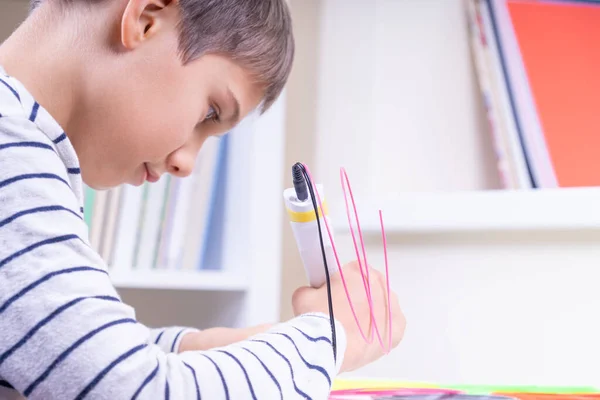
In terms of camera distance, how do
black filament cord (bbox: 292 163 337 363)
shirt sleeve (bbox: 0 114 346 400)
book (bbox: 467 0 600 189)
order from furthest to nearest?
book (bbox: 467 0 600 189) → black filament cord (bbox: 292 163 337 363) → shirt sleeve (bbox: 0 114 346 400)

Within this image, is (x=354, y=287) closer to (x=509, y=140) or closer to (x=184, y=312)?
(x=509, y=140)

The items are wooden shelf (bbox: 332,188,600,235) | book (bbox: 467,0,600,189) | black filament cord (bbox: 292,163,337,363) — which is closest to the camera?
black filament cord (bbox: 292,163,337,363)

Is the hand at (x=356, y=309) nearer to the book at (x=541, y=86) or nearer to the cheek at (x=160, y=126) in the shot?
the cheek at (x=160, y=126)

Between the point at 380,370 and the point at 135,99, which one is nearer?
the point at 135,99

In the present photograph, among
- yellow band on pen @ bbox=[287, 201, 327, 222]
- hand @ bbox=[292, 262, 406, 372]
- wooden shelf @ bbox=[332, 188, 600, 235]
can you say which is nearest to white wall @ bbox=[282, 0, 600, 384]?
wooden shelf @ bbox=[332, 188, 600, 235]

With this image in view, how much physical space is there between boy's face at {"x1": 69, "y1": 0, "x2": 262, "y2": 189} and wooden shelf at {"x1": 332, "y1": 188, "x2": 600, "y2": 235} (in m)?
0.32

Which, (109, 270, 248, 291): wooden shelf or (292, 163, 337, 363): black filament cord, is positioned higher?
(109, 270, 248, 291): wooden shelf

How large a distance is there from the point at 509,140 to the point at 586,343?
0.99 feet

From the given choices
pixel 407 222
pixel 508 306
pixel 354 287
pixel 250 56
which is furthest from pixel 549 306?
pixel 250 56

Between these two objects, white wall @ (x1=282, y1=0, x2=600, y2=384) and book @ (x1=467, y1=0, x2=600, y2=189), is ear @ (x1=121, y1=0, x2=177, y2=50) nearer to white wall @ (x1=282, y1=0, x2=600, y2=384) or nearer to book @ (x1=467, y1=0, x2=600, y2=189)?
white wall @ (x1=282, y1=0, x2=600, y2=384)

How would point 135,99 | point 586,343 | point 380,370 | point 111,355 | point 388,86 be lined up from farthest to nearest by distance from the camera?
1. point 388,86
2. point 380,370
3. point 586,343
4. point 135,99
5. point 111,355

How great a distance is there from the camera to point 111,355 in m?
0.39

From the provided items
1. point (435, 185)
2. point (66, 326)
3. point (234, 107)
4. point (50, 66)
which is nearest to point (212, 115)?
point (234, 107)

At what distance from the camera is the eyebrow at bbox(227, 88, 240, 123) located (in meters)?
0.61
